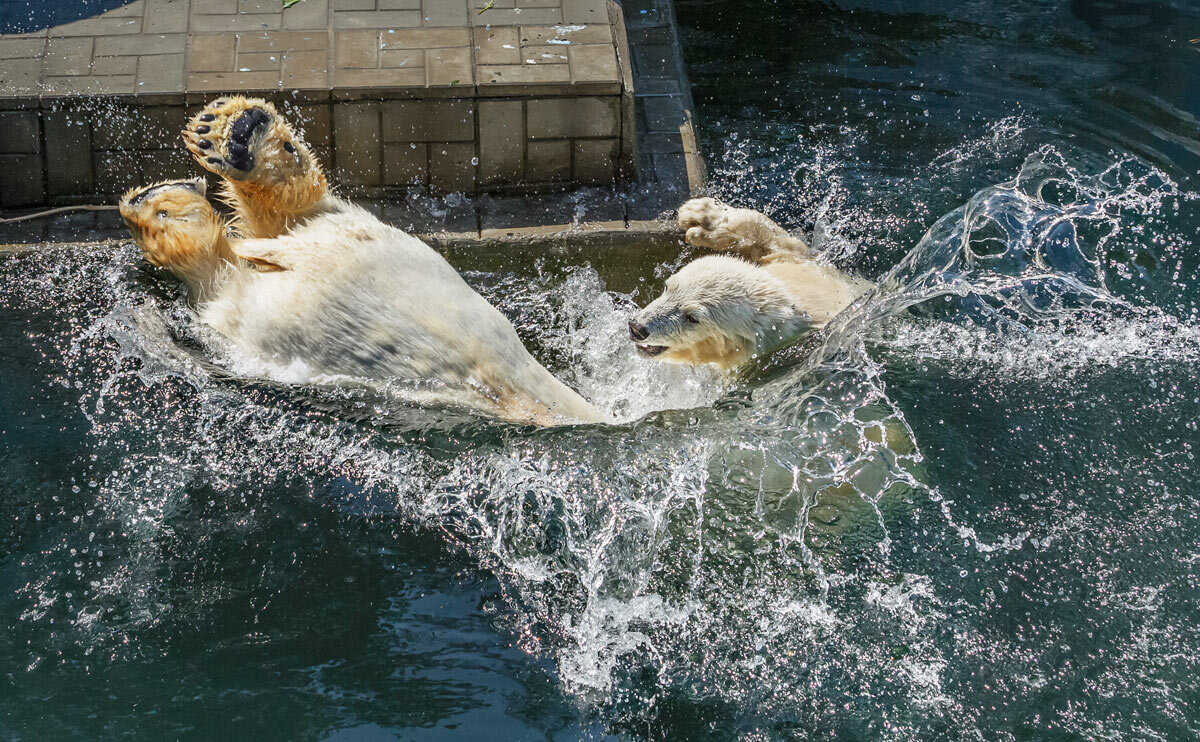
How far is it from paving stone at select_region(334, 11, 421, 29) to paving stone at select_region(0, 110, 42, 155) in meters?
1.46

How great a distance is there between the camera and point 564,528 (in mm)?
3926

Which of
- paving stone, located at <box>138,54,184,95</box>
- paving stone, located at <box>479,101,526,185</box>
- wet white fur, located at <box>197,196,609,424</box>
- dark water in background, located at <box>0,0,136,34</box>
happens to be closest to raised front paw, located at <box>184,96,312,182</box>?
wet white fur, located at <box>197,196,609,424</box>

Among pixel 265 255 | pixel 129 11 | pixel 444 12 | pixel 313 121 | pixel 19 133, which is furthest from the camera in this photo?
pixel 444 12

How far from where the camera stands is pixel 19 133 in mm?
5141

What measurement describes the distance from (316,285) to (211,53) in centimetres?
204

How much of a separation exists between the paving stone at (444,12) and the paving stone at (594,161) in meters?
0.89

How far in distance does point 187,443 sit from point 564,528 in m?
1.49

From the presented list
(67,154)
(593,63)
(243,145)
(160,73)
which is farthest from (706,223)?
(67,154)

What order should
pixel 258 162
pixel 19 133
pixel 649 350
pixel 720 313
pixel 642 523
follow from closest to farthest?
pixel 642 523, pixel 258 162, pixel 720 313, pixel 649 350, pixel 19 133

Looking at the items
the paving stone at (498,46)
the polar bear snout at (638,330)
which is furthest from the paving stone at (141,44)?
the polar bear snout at (638,330)

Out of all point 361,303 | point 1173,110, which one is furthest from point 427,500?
point 1173,110

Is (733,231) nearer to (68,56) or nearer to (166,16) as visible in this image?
(166,16)

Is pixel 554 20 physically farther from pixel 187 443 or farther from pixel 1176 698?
pixel 1176 698

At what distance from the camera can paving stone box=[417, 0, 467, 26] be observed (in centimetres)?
564
